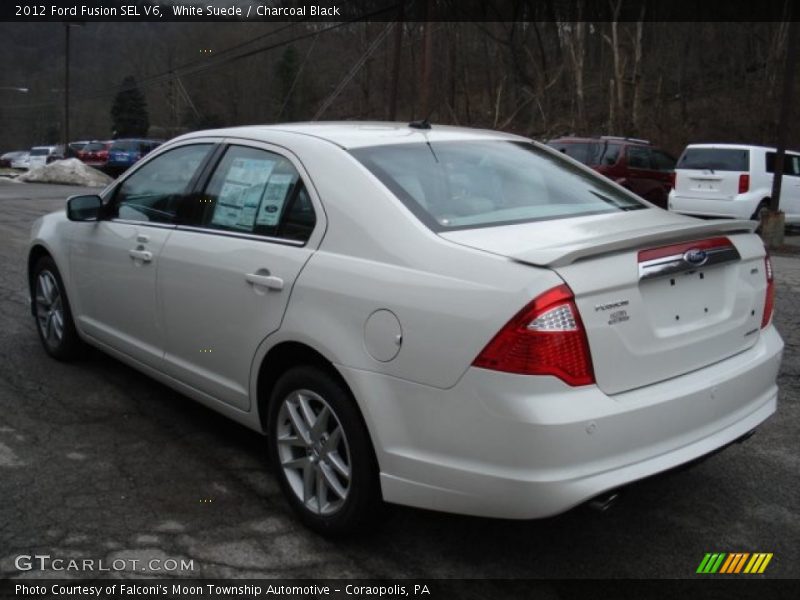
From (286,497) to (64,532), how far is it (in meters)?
0.86

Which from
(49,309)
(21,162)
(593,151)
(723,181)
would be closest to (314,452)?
(49,309)

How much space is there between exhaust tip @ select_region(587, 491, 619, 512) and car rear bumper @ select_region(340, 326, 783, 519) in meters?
0.05

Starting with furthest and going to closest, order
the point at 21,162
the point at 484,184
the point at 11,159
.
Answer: the point at 11,159 → the point at 21,162 → the point at 484,184

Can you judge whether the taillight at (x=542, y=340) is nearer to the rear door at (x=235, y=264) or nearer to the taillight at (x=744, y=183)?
the rear door at (x=235, y=264)

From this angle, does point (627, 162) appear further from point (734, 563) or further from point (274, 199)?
point (734, 563)

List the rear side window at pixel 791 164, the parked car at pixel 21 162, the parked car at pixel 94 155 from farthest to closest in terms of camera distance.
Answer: the parked car at pixel 21 162 < the parked car at pixel 94 155 < the rear side window at pixel 791 164

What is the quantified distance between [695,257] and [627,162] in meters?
13.6

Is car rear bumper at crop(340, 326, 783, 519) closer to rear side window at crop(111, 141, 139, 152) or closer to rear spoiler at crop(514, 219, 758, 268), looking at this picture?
rear spoiler at crop(514, 219, 758, 268)

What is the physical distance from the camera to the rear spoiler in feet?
8.61

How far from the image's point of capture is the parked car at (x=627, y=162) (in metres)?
15.7

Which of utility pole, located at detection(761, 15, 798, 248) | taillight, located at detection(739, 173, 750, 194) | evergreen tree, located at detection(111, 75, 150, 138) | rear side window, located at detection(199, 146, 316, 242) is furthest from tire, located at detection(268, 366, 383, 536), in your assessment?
evergreen tree, located at detection(111, 75, 150, 138)

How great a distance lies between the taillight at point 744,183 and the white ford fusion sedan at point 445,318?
37.9ft

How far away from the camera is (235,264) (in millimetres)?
3561

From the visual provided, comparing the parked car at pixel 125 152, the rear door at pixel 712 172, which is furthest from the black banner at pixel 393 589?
the parked car at pixel 125 152
